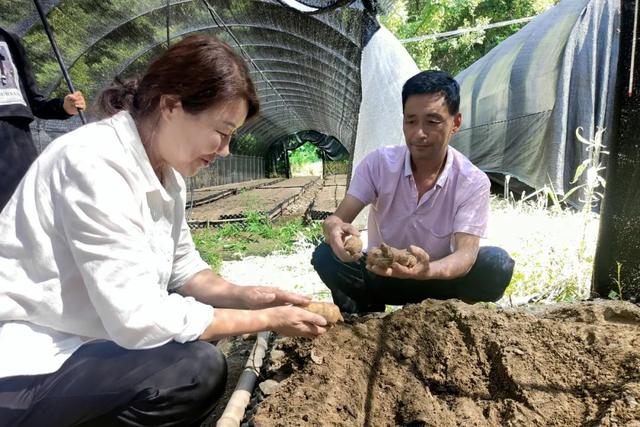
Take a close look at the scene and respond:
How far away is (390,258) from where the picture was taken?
207cm

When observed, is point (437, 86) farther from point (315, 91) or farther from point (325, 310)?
point (315, 91)

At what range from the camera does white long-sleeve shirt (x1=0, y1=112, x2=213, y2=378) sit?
4.26 feet

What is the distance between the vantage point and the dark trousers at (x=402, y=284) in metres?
2.53

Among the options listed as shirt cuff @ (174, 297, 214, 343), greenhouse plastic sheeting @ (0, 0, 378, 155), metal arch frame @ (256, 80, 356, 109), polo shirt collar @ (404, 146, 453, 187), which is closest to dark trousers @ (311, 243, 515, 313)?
polo shirt collar @ (404, 146, 453, 187)

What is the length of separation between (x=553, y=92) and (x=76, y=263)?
652cm

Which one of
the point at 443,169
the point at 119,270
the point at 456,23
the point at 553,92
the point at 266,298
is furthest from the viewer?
the point at 456,23

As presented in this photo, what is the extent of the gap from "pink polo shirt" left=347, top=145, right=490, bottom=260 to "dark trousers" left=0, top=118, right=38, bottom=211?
181 centimetres

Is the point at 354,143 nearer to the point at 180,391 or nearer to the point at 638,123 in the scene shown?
the point at 638,123

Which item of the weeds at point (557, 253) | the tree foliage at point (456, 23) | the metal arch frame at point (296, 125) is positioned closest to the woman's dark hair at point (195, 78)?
the weeds at point (557, 253)

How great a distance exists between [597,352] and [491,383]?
1.22ft

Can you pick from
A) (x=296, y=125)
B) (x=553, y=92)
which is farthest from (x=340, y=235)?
(x=296, y=125)

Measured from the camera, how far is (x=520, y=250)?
157 inches

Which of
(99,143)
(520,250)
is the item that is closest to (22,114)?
(99,143)

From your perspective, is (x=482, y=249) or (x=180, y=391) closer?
(x=180, y=391)
